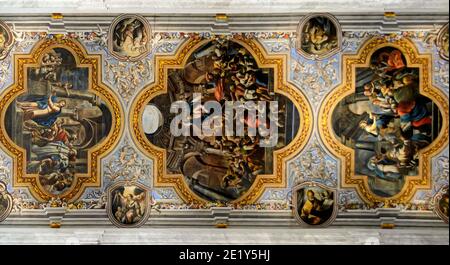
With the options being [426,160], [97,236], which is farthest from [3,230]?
[426,160]

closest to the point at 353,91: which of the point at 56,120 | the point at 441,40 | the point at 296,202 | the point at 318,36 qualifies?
the point at 318,36

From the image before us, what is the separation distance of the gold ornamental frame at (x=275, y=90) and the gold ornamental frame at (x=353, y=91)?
526mm

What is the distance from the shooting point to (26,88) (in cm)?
1009

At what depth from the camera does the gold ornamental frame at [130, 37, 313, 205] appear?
1005cm

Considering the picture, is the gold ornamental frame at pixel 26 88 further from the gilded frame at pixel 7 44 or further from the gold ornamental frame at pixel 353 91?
the gold ornamental frame at pixel 353 91

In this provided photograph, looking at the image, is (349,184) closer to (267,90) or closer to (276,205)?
(276,205)

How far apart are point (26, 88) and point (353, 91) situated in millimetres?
6042

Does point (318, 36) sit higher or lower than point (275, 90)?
higher

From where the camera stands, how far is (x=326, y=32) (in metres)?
9.93

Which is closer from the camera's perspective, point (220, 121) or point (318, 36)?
point (318, 36)

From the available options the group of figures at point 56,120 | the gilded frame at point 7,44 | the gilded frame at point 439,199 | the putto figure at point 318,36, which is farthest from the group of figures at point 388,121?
the gilded frame at point 7,44

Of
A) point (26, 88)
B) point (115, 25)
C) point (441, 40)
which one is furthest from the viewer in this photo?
point (26, 88)

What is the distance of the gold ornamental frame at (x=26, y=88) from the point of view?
33.0 ft

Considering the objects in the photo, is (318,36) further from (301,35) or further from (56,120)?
(56,120)
